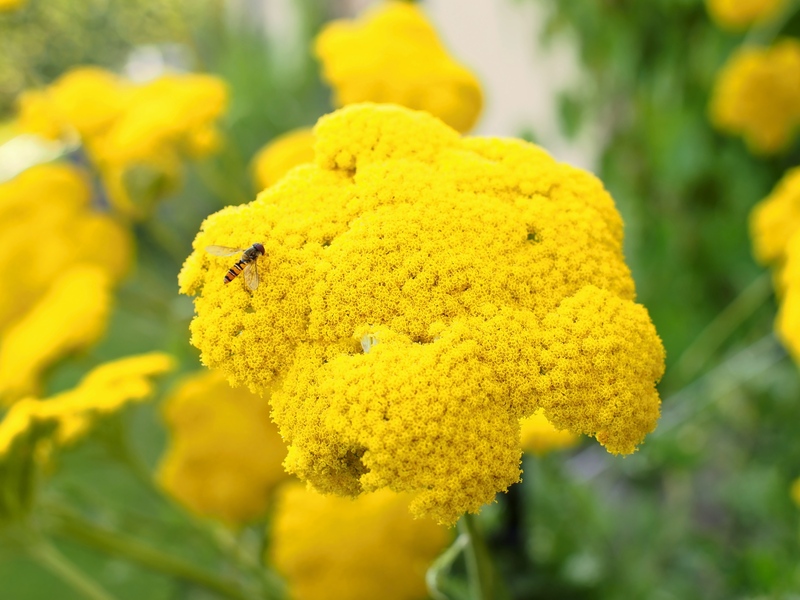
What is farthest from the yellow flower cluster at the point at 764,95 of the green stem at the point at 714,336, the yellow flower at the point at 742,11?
the green stem at the point at 714,336

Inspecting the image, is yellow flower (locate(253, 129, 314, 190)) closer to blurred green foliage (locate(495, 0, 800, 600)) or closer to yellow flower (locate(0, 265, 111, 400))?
yellow flower (locate(0, 265, 111, 400))

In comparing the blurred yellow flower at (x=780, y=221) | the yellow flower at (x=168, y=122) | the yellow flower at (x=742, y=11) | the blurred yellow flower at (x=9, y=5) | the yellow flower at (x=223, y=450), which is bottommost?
the yellow flower at (x=223, y=450)

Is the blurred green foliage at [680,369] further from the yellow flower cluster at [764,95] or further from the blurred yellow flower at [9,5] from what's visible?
the blurred yellow flower at [9,5]

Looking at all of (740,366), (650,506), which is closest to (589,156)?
(740,366)

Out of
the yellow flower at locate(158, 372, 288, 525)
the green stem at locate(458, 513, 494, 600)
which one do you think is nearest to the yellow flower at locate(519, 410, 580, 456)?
the green stem at locate(458, 513, 494, 600)

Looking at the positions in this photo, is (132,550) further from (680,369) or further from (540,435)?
(680,369)

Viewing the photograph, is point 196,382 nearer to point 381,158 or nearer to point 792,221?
point 381,158

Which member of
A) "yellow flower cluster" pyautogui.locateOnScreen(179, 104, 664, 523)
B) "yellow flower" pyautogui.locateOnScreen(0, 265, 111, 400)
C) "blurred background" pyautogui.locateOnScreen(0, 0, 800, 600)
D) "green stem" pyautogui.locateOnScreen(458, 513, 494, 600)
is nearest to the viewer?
"yellow flower cluster" pyautogui.locateOnScreen(179, 104, 664, 523)
